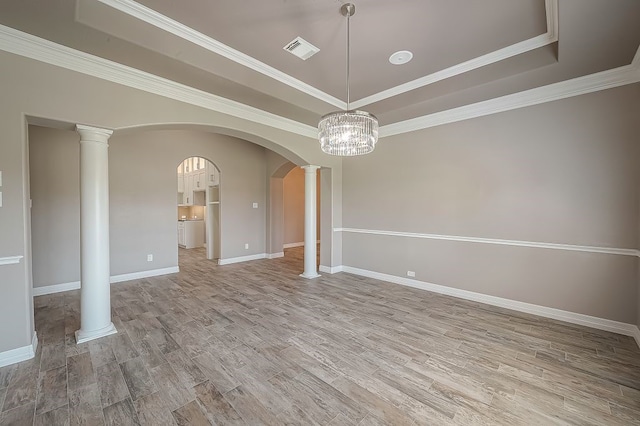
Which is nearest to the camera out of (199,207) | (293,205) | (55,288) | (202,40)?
(202,40)

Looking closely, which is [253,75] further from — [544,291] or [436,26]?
[544,291]

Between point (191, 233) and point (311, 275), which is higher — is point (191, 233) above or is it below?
above

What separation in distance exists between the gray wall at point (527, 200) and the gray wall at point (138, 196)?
351 cm

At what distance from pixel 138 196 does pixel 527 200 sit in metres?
6.40

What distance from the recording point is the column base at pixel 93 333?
2654 millimetres

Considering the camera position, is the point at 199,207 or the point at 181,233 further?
the point at 199,207

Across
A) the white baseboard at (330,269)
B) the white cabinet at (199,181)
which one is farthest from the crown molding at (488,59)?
the white cabinet at (199,181)

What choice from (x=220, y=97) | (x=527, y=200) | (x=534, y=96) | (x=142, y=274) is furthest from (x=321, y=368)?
(x=142, y=274)

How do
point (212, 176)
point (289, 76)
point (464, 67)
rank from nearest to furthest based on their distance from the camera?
1. point (464, 67)
2. point (289, 76)
3. point (212, 176)

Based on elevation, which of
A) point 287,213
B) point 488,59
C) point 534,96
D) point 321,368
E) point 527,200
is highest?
point 488,59

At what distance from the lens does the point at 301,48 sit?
264 cm

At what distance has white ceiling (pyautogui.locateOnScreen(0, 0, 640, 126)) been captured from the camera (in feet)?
6.78

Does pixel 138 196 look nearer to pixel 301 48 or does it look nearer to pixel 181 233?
pixel 181 233

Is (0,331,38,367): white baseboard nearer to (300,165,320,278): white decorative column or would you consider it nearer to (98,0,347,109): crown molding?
(98,0,347,109): crown molding
